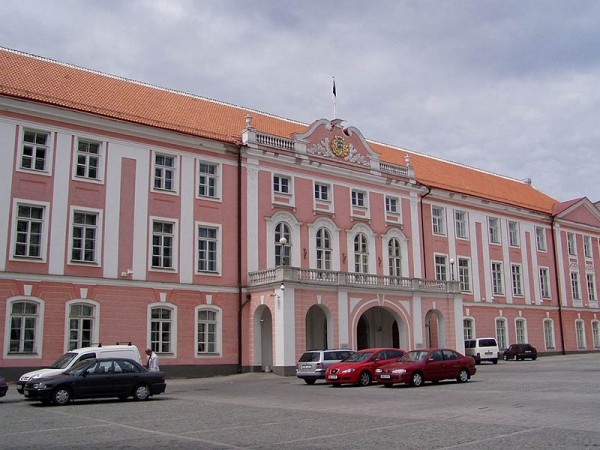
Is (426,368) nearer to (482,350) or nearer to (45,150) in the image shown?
(45,150)

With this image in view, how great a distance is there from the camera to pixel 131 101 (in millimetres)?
35219

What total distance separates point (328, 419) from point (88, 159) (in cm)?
2059

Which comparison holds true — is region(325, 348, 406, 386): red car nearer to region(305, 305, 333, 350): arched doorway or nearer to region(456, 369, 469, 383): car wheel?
region(456, 369, 469, 383): car wheel

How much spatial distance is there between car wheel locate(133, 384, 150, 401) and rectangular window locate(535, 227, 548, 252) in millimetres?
40897

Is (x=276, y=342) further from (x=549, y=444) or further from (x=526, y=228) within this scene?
(x=526, y=228)

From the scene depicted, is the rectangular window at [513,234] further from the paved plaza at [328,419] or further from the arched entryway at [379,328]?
the paved plaza at [328,419]

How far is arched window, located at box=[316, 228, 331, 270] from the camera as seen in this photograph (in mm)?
38156

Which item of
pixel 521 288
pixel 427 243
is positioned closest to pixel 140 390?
pixel 427 243

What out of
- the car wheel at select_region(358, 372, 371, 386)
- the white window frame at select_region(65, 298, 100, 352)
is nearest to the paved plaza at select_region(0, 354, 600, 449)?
the car wheel at select_region(358, 372, 371, 386)

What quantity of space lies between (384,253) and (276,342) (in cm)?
1163

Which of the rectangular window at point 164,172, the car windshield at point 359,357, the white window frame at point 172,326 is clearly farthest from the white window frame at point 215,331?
the car windshield at point 359,357

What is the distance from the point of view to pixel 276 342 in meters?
32.3

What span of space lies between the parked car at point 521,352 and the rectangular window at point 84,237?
3000 cm

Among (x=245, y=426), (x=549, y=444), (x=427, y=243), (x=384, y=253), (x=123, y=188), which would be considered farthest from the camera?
(x=427, y=243)
